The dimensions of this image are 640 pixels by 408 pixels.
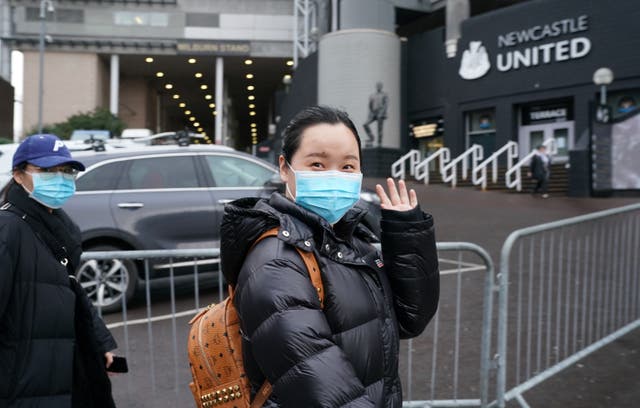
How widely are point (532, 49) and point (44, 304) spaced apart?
2592 centimetres

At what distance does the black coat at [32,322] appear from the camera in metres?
2.34

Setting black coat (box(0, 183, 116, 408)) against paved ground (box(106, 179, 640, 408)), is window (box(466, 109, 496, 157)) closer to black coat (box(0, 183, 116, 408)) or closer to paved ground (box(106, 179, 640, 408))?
paved ground (box(106, 179, 640, 408))

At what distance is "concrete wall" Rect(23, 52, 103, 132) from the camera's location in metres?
46.6

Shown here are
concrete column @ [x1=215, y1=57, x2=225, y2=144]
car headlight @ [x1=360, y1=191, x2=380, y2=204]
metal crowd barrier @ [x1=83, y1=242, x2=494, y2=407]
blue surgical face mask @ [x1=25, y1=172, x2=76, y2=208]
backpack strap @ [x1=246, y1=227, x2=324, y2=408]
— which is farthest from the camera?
concrete column @ [x1=215, y1=57, x2=225, y2=144]

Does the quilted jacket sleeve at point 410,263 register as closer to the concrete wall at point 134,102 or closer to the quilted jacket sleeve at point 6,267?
the quilted jacket sleeve at point 6,267

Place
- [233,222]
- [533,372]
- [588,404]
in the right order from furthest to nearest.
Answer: [533,372] < [588,404] < [233,222]

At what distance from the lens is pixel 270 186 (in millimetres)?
7188

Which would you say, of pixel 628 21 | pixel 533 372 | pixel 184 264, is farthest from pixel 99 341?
pixel 628 21

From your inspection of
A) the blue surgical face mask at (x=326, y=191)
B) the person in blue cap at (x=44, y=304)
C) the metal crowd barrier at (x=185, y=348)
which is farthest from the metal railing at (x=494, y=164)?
the blue surgical face mask at (x=326, y=191)

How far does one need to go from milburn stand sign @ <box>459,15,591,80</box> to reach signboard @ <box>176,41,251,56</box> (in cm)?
2490

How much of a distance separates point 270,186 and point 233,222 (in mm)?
5567

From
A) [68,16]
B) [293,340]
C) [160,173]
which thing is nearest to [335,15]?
[68,16]

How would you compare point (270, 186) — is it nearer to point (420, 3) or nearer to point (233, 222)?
point (233, 222)

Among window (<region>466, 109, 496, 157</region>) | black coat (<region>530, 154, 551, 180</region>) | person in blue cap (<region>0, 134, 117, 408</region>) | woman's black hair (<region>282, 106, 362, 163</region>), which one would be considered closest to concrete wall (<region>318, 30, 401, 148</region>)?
window (<region>466, 109, 496, 157</region>)
